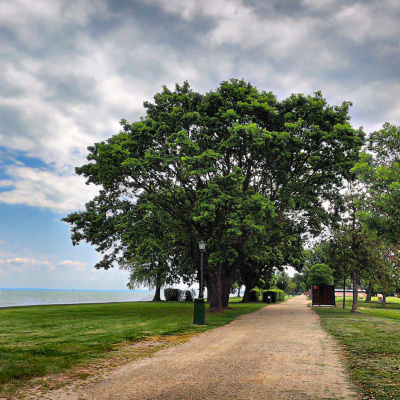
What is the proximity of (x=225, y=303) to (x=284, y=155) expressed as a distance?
14.2 metres

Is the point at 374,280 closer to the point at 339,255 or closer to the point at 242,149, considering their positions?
the point at 339,255

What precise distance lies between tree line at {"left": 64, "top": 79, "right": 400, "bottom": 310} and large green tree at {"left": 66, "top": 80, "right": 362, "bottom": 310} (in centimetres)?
7

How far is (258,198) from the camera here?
20.5 meters

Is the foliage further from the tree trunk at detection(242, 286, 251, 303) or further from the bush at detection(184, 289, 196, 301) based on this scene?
the bush at detection(184, 289, 196, 301)

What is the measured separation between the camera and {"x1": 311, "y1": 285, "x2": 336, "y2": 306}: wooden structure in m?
34.9

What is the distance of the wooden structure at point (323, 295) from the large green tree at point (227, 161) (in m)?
11.8

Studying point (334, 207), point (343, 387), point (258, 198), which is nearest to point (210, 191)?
point (258, 198)

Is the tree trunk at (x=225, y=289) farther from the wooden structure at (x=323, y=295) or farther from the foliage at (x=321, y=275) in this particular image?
the foliage at (x=321, y=275)

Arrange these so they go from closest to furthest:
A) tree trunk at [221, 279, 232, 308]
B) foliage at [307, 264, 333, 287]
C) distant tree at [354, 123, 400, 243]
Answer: distant tree at [354, 123, 400, 243], tree trunk at [221, 279, 232, 308], foliage at [307, 264, 333, 287]

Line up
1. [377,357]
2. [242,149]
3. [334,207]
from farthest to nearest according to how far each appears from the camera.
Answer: [334,207]
[242,149]
[377,357]

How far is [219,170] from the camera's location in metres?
23.7

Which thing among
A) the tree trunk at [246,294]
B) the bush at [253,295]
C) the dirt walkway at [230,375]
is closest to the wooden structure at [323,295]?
the tree trunk at [246,294]

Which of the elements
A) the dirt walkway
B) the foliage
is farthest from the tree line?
the foliage

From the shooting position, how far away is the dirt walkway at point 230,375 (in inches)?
241
